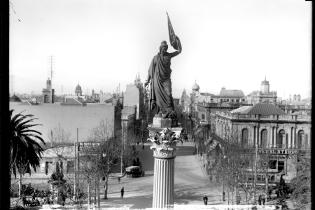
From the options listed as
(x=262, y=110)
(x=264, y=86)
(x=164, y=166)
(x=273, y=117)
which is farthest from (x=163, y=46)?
(x=264, y=86)

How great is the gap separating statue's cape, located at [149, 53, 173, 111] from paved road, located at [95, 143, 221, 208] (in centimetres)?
2163

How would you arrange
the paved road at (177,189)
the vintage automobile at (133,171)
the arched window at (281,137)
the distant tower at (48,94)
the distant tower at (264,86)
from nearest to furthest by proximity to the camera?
the paved road at (177,189), the vintage automobile at (133,171), the arched window at (281,137), the distant tower at (48,94), the distant tower at (264,86)

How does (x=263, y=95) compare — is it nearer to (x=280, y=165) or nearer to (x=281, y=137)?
(x=281, y=137)

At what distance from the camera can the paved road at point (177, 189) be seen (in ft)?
109

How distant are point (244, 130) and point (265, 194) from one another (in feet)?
84.0

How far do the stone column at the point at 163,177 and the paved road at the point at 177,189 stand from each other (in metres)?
21.2

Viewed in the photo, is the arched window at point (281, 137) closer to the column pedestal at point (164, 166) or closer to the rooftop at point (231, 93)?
the column pedestal at point (164, 166)

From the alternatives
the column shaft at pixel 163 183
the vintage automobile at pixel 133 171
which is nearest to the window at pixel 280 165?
the vintage automobile at pixel 133 171

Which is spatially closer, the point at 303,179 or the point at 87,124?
the point at 303,179

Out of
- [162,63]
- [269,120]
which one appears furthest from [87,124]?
[162,63]

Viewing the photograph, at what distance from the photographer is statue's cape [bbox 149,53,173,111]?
10.8 meters

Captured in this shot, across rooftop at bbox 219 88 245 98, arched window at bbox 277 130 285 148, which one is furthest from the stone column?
rooftop at bbox 219 88 245 98
